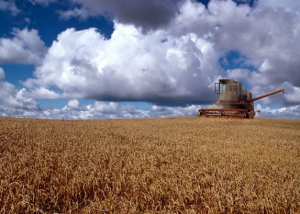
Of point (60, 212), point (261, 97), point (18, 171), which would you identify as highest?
point (261, 97)

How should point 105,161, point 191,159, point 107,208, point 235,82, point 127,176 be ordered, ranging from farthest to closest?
point 235,82 < point 191,159 < point 105,161 < point 127,176 < point 107,208

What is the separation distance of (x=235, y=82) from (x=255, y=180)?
86.2 ft

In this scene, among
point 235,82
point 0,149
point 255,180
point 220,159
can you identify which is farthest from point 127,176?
point 235,82

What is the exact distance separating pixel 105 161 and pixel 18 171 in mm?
1939

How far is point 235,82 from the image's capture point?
29266 millimetres

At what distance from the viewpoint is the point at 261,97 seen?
30.5 m

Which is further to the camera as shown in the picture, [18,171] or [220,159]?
[220,159]

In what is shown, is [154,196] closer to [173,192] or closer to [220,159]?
[173,192]

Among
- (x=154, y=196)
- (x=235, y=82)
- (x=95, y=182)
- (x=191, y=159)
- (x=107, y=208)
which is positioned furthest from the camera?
(x=235, y=82)

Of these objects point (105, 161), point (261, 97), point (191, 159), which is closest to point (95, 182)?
point (105, 161)

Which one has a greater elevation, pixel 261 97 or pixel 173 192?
pixel 261 97

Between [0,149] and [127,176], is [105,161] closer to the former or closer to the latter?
[127,176]

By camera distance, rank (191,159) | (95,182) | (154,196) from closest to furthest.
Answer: (154,196), (95,182), (191,159)

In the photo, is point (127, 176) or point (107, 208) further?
point (127, 176)
